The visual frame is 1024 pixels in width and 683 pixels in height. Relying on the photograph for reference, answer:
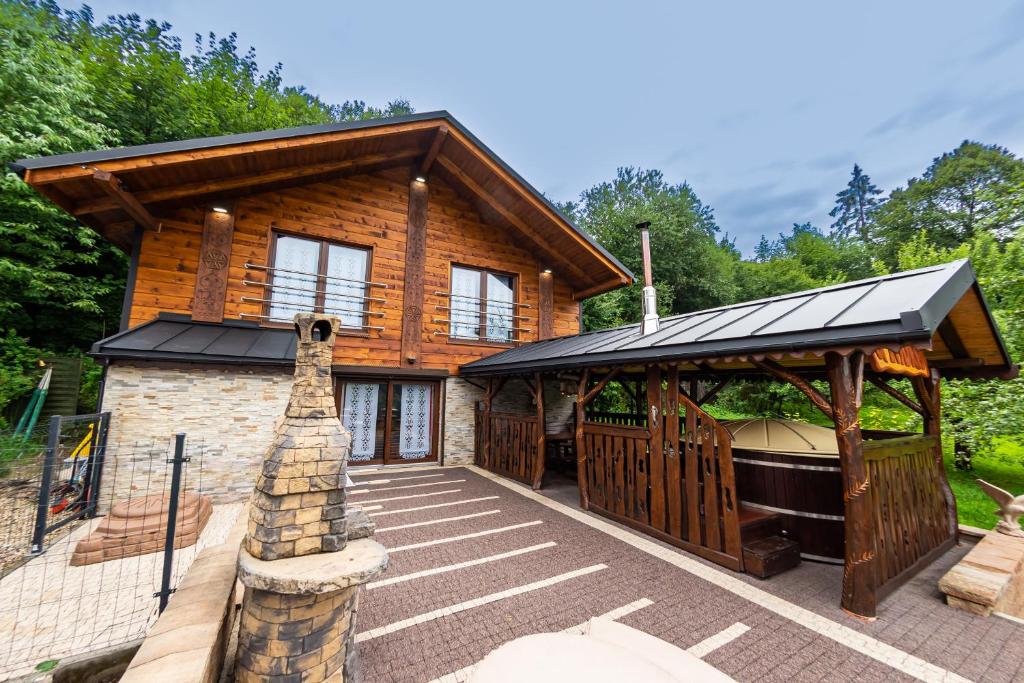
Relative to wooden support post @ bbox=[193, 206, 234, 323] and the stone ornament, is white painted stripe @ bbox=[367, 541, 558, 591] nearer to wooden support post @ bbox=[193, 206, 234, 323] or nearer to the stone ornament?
the stone ornament

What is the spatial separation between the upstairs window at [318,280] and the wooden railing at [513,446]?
3557 millimetres

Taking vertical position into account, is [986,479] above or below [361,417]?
below

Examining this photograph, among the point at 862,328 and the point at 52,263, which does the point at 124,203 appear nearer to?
the point at 52,263

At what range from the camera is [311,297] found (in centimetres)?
773

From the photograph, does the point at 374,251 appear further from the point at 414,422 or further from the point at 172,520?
the point at 172,520

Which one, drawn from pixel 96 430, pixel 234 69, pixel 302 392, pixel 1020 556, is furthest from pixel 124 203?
pixel 234 69

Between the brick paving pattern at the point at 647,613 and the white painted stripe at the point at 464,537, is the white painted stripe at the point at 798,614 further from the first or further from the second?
the white painted stripe at the point at 464,537

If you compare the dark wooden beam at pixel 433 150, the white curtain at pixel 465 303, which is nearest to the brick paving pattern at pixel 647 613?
the white curtain at pixel 465 303

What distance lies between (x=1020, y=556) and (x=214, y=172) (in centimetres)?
1136

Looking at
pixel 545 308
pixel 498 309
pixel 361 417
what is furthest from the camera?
pixel 545 308

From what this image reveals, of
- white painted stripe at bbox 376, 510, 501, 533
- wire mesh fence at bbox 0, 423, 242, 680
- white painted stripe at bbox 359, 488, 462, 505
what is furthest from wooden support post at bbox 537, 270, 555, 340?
wire mesh fence at bbox 0, 423, 242, 680

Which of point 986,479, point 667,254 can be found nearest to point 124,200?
point 986,479

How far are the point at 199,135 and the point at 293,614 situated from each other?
51.0ft

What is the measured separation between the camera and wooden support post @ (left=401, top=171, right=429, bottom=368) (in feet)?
27.6
